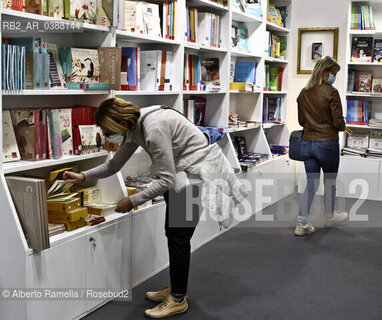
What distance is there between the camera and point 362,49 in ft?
18.9

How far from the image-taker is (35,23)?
264cm

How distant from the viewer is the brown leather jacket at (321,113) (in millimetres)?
4207

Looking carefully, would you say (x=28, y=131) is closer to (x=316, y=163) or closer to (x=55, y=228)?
(x=55, y=228)

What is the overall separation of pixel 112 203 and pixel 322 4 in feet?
13.8

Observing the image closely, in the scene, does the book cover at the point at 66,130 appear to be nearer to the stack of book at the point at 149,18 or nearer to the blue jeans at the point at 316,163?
the stack of book at the point at 149,18

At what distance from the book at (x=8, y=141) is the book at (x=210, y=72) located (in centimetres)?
220

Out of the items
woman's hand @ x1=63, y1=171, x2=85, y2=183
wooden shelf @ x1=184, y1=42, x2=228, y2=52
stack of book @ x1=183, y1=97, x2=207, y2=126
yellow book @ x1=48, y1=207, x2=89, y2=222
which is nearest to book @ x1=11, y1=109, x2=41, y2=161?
woman's hand @ x1=63, y1=171, x2=85, y2=183

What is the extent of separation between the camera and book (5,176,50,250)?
93.4 inches

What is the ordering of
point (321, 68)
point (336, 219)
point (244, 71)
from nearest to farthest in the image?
point (321, 68), point (336, 219), point (244, 71)

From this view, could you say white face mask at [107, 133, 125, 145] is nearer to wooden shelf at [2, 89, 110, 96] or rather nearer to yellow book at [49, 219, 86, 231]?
wooden shelf at [2, 89, 110, 96]

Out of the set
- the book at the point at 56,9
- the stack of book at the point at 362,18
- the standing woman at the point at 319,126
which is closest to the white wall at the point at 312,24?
the stack of book at the point at 362,18

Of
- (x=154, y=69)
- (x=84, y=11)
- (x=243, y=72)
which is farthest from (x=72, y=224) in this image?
(x=243, y=72)

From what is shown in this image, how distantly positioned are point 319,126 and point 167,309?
2.22 m

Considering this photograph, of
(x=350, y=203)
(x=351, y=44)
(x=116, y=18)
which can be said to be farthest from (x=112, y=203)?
(x=351, y=44)
